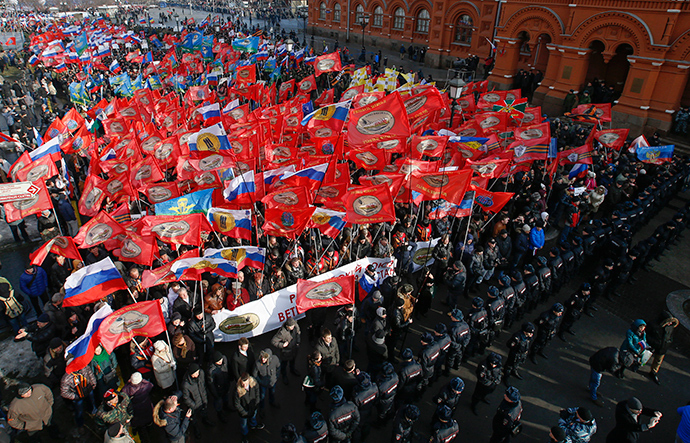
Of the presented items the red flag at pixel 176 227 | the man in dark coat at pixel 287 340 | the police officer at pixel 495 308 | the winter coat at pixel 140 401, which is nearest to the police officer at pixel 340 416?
the man in dark coat at pixel 287 340

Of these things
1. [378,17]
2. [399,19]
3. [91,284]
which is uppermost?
[378,17]

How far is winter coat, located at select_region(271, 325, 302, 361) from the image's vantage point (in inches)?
274

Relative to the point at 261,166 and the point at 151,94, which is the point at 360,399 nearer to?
the point at 261,166

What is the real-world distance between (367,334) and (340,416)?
185 cm

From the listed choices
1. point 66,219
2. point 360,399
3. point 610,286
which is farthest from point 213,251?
point 610,286

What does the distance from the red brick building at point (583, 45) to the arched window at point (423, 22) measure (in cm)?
102

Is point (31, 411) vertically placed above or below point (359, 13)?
below

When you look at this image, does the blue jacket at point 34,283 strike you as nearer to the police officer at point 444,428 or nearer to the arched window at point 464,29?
the police officer at point 444,428

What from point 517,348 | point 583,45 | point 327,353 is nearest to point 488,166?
point 517,348

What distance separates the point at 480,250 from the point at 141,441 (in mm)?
7645

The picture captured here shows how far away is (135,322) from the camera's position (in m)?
6.34

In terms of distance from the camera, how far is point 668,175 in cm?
1356

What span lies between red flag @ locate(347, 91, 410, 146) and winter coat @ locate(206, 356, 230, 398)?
18.2 ft

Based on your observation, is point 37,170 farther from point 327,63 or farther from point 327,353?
point 327,63
